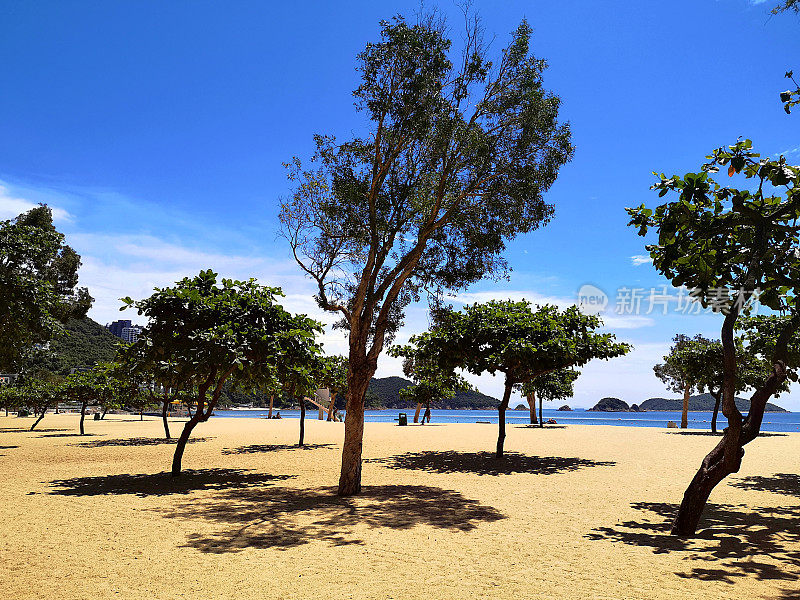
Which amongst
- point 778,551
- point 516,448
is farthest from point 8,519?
point 516,448

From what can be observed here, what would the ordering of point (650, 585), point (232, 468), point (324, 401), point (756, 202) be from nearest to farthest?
point (650, 585)
point (756, 202)
point (232, 468)
point (324, 401)

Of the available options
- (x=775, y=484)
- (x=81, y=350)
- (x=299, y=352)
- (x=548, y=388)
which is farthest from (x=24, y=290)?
(x=81, y=350)

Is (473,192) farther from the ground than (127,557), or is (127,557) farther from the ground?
(473,192)

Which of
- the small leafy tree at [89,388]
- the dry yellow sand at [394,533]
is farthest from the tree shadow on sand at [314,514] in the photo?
the small leafy tree at [89,388]

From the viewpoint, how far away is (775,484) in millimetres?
14289

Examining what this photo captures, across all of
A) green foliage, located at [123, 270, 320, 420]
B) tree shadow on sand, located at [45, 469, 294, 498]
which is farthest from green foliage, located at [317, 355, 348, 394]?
green foliage, located at [123, 270, 320, 420]

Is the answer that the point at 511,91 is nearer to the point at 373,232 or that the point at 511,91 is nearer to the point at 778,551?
the point at 373,232

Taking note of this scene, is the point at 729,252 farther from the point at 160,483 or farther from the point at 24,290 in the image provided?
the point at 24,290

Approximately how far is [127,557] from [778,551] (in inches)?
369

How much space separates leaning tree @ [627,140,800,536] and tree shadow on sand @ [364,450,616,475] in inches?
328

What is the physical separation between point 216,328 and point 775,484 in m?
15.6

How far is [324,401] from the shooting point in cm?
5975

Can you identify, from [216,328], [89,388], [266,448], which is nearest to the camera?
[216,328]

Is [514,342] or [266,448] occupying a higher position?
[514,342]
